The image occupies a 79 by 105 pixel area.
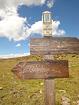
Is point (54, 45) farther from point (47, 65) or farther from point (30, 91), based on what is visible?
point (30, 91)

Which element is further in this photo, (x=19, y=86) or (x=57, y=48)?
(x=19, y=86)

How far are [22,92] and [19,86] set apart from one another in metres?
1.41

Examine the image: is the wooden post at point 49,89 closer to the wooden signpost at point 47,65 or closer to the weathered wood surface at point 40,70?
the wooden signpost at point 47,65

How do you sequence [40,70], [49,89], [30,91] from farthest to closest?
[30,91]
[49,89]
[40,70]

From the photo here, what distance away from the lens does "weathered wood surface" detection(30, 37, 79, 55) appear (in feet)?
27.4

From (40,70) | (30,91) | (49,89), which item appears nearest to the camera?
(40,70)

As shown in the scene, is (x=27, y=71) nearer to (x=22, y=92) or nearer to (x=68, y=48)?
(x=68, y=48)

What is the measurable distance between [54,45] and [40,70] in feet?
2.87

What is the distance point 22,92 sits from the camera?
1476cm

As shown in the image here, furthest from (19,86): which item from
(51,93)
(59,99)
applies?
(51,93)

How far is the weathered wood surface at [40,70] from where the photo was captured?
8266 millimetres

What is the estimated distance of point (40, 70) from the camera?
27.3 ft

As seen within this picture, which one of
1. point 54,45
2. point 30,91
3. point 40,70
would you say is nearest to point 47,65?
point 40,70

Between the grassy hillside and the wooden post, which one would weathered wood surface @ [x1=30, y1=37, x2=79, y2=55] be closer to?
the wooden post
